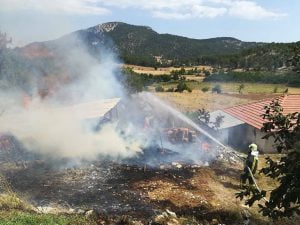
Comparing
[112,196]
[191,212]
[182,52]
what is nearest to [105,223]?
[112,196]

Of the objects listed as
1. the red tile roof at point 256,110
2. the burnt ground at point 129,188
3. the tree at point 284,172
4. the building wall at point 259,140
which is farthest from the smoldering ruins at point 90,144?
the tree at point 284,172

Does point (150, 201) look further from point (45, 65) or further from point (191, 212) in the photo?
point (45, 65)

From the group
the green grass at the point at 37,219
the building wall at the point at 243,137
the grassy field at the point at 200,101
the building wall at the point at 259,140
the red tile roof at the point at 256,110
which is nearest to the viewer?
→ the green grass at the point at 37,219

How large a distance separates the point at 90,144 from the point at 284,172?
42.0 ft

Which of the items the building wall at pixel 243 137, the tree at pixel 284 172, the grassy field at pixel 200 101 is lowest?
the grassy field at pixel 200 101

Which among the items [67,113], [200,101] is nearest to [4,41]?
[67,113]

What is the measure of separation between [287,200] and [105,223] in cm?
660

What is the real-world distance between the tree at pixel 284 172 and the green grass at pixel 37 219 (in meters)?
5.79

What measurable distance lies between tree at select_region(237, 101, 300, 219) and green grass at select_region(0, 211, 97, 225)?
5.79 m

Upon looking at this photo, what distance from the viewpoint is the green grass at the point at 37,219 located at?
32.6 feet

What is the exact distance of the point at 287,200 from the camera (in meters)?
5.50

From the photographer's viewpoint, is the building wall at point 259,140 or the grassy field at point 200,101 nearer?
the building wall at point 259,140

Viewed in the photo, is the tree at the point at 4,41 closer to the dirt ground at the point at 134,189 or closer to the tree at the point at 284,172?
the dirt ground at the point at 134,189

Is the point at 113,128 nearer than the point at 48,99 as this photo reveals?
Yes
